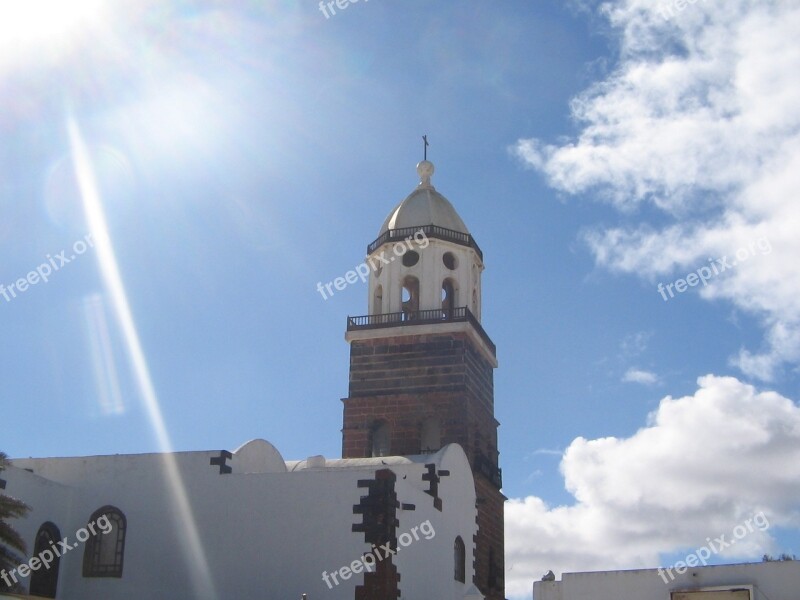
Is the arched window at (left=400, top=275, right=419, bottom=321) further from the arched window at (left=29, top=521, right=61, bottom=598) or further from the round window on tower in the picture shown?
the arched window at (left=29, top=521, right=61, bottom=598)

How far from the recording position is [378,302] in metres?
34.3

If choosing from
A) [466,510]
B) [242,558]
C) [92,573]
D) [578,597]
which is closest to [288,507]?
[242,558]

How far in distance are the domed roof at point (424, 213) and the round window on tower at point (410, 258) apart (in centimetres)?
101

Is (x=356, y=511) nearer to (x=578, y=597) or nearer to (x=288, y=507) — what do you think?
(x=288, y=507)

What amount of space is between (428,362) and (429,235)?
4.31 m

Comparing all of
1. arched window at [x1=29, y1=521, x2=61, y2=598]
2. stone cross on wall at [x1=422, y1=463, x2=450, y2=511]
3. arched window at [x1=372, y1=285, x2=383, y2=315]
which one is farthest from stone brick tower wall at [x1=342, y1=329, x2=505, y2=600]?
arched window at [x1=29, y1=521, x2=61, y2=598]

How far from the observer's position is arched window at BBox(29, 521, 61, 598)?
Result: 2217 centimetres

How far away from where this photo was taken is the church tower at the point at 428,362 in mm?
31641

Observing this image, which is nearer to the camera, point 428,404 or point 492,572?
point 492,572

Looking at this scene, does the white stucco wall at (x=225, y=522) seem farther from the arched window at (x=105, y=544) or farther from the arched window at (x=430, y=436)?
the arched window at (x=430, y=436)

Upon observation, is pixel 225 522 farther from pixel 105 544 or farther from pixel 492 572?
pixel 492 572

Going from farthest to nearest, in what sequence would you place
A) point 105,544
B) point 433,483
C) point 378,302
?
point 378,302 < point 433,483 < point 105,544

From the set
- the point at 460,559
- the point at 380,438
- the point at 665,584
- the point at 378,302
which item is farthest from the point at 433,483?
the point at 378,302

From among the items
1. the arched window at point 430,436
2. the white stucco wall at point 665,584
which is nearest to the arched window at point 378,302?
the arched window at point 430,436
